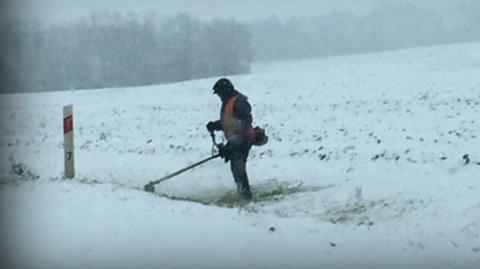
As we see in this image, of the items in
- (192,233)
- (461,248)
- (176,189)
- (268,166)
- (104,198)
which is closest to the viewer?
(461,248)

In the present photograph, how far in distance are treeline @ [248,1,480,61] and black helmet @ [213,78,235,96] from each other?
62836 millimetres

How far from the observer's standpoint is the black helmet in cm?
984

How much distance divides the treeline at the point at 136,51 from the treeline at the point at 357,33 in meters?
3.49

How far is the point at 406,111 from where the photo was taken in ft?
71.2

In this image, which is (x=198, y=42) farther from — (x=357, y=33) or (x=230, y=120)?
(x=230, y=120)

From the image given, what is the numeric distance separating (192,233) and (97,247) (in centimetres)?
91

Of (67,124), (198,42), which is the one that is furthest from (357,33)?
(67,124)

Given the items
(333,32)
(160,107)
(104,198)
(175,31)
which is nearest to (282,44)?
(333,32)

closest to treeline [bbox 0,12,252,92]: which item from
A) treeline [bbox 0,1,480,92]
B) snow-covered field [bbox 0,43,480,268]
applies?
treeline [bbox 0,1,480,92]

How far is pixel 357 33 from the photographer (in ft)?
254

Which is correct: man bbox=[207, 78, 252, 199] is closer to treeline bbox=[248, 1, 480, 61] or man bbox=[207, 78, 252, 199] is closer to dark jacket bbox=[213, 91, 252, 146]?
dark jacket bbox=[213, 91, 252, 146]

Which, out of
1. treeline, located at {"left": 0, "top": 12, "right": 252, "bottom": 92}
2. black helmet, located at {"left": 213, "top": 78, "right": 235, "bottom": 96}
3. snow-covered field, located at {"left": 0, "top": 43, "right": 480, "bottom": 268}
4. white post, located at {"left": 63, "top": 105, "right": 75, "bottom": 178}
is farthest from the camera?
treeline, located at {"left": 0, "top": 12, "right": 252, "bottom": 92}

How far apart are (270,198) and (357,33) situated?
229 ft

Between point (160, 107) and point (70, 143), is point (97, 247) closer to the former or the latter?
point (70, 143)
